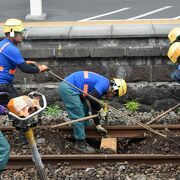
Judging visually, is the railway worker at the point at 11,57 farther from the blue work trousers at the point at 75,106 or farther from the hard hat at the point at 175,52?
the hard hat at the point at 175,52

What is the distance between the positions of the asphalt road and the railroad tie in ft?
23.7

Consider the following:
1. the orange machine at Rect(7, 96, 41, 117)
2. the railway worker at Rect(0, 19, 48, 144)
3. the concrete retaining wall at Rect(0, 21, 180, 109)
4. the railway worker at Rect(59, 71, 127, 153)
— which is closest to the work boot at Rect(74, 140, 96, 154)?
the railway worker at Rect(59, 71, 127, 153)

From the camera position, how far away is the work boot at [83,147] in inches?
320

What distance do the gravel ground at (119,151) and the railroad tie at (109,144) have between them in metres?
0.22

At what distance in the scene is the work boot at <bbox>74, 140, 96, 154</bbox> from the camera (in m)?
8.12

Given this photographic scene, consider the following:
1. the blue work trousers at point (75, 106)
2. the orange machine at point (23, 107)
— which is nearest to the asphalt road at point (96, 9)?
the blue work trousers at point (75, 106)

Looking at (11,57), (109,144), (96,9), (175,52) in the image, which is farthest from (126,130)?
(96,9)

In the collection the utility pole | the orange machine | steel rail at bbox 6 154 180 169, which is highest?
the utility pole

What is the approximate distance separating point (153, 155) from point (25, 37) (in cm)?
406

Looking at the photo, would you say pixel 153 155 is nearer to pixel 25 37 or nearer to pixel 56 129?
pixel 56 129

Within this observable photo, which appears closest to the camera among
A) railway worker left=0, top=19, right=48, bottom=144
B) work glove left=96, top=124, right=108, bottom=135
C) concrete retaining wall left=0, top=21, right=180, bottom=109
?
railway worker left=0, top=19, right=48, bottom=144

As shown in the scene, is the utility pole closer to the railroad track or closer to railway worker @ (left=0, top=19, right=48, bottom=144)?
railway worker @ (left=0, top=19, right=48, bottom=144)

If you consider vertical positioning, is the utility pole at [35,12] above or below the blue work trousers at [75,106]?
above

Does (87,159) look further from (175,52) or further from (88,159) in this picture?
(175,52)
